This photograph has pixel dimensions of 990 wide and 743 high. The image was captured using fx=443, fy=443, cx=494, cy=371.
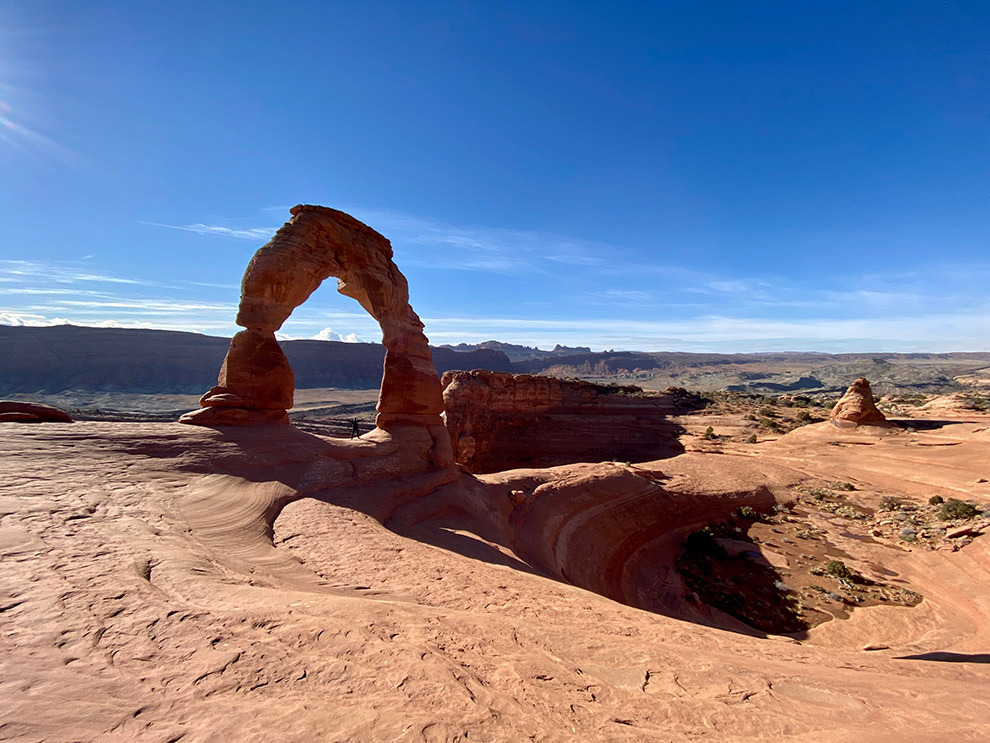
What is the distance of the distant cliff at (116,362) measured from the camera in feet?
217

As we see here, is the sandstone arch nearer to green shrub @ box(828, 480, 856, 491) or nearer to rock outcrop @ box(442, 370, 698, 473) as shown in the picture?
rock outcrop @ box(442, 370, 698, 473)

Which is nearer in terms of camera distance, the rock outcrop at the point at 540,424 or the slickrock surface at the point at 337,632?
the slickrock surface at the point at 337,632

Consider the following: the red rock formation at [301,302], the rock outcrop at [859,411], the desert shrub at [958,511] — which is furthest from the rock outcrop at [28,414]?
the rock outcrop at [859,411]

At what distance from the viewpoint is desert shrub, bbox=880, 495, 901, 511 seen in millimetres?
16508

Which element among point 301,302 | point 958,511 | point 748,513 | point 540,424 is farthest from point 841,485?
point 301,302

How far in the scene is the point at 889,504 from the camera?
16.7 meters

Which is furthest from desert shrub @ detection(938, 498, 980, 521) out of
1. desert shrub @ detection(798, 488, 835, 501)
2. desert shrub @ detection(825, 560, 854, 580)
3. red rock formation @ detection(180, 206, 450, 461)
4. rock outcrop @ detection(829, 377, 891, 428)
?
red rock formation @ detection(180, 206, 450, 461)

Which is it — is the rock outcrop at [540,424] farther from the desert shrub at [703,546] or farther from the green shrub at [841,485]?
the desert shrub at [703,546]

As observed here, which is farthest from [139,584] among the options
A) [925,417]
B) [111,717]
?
[925,417]

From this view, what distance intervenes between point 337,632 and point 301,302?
8742 mm

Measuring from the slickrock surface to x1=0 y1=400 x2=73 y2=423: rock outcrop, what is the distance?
1.65ft

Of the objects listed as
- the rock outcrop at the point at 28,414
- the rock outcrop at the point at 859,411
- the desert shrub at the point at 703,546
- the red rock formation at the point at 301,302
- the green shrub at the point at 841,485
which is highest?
the red rock formation at the point at 301,302

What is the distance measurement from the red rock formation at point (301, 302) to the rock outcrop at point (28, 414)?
69.1 inches

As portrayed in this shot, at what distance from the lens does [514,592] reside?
221 inches
